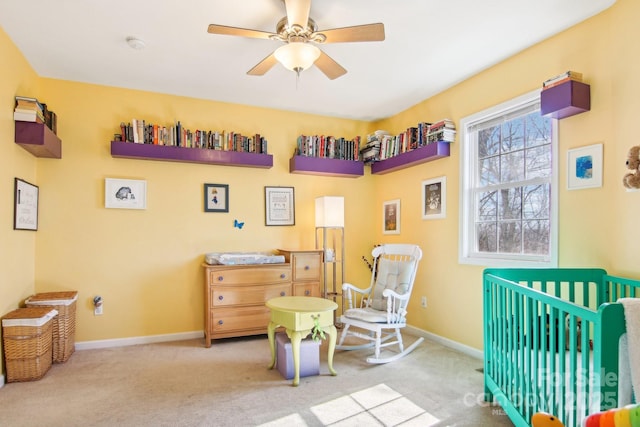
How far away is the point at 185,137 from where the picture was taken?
3914 millimetres

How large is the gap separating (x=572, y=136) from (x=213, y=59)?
2.87m

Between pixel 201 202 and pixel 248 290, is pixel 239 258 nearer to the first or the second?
pixel 248 290

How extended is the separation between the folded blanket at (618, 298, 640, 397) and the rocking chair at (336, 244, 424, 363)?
6.68 feet

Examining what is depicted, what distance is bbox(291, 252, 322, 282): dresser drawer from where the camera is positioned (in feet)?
13.3

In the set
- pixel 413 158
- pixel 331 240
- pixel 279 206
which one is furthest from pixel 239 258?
pixel 413 158

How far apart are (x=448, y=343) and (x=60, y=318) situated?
3.55 meters

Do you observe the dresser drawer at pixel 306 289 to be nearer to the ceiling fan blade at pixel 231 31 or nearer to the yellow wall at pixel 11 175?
the yellow wall at pixel 11 175

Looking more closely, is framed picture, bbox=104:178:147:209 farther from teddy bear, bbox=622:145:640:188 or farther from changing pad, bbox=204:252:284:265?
teddy bear, bbox=622:145:640:188

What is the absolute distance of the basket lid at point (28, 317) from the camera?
270cm

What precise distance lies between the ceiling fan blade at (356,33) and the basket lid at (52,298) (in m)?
3.05

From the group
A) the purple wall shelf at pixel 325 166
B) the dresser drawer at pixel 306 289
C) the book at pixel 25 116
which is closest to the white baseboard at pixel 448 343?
the dresser drawer at pixel 306 289

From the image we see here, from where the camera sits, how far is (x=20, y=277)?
310 cm

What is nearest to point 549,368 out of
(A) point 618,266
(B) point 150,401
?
(A) point 618,266

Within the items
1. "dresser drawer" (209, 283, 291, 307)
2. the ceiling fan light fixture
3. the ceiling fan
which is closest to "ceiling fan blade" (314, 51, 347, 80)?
the ceiling fan
